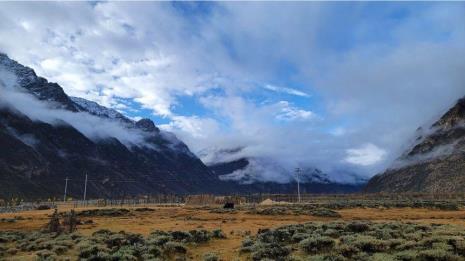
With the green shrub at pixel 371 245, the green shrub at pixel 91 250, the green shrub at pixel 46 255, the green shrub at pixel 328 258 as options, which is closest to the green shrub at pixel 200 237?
the green shrub at pixel 91 250

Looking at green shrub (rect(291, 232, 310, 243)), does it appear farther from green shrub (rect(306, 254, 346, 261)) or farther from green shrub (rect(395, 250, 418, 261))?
green shrub (rect(395, 250, 418, 261))

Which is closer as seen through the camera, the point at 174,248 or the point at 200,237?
the point at 174,248

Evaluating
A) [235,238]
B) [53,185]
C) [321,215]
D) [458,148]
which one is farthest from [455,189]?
[53,185]

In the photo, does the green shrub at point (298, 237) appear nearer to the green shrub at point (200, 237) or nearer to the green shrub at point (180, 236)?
the green shrub at point (200, 237)

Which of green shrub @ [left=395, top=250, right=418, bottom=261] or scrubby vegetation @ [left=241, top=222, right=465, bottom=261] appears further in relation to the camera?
scrubby vegetation @ [left=241, top=222, right=465, bottom=261]

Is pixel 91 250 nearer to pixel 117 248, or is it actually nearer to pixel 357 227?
pixel 117 248

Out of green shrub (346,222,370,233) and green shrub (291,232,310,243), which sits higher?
green shrub (346,222,370,233)

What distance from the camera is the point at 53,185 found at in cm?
18838

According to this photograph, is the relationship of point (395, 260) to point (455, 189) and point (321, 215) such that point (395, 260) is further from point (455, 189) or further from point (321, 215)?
point (455, 189)

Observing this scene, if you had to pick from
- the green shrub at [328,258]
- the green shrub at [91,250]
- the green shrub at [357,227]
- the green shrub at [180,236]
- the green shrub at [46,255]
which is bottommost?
the green shrub at [46,255]

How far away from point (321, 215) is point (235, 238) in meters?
31.0

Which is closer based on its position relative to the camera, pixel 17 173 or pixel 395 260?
pixel 395 260

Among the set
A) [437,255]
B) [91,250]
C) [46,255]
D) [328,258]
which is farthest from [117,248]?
[437,255]

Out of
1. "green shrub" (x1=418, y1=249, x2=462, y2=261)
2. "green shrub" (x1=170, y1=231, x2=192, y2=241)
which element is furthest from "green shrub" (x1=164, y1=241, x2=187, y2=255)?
"green shrub" (x1=418, y1=249, x2=462, y2=261)
